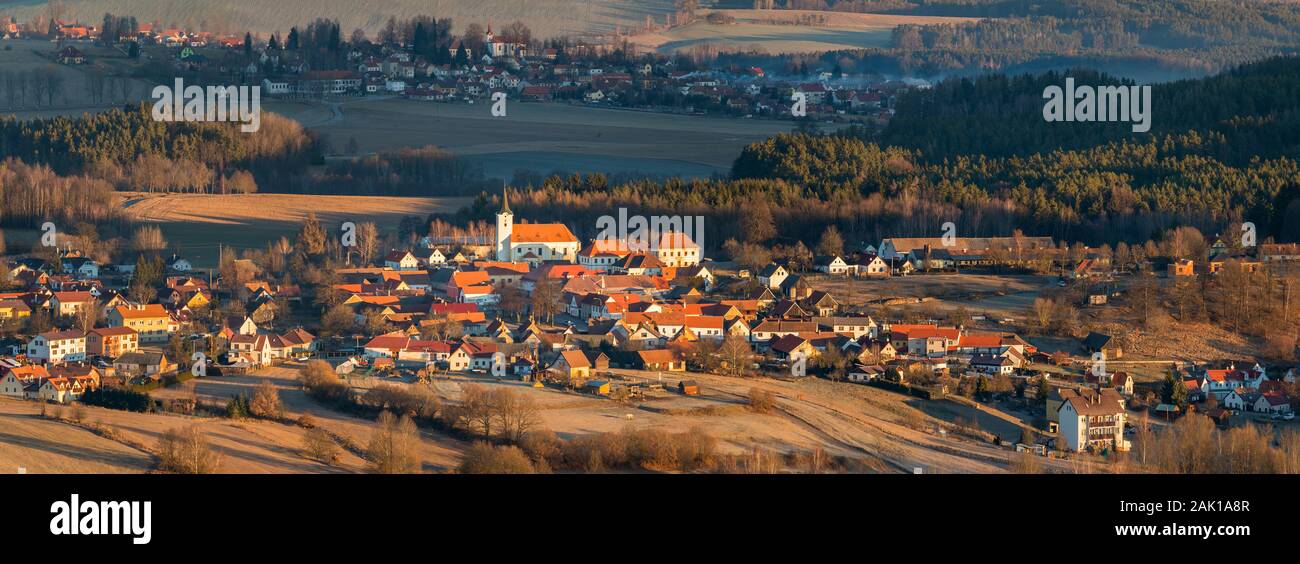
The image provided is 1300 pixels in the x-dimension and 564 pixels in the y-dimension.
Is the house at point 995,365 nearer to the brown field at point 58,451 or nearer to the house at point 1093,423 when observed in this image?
the house at point 1093,423

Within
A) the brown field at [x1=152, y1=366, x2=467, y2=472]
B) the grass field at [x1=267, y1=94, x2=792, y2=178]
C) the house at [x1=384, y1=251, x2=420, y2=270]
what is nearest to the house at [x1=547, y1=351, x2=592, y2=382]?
the brown field at [x1=152, y1=366, x2=467, y2=472]

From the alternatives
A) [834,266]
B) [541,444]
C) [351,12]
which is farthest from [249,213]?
[351,12]

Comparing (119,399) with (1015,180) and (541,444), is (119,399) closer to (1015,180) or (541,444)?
(541,444)

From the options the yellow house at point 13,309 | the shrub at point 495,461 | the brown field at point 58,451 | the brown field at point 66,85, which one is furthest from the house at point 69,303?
the brown field at point 66,85

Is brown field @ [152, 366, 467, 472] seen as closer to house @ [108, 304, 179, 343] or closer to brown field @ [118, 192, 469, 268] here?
house @ [108, 304, 179, 343]

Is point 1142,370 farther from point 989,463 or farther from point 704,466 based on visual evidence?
point 704,466
